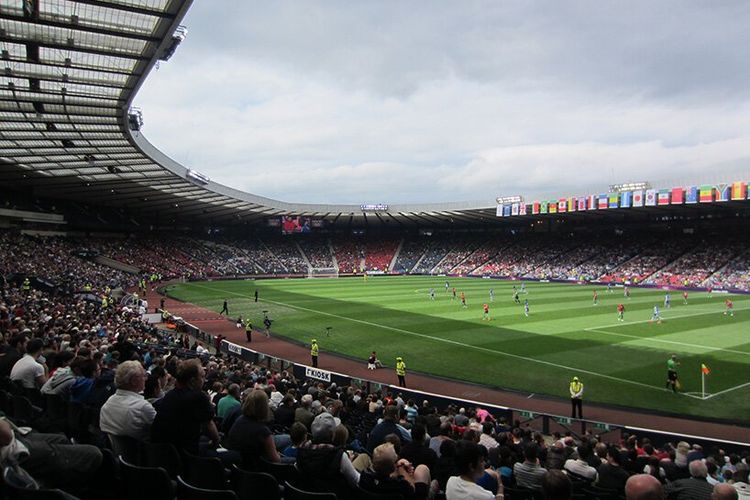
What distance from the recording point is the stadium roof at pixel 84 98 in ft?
59.4

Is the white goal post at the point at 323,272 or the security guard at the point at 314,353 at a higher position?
the white goal post at the point at 323,272

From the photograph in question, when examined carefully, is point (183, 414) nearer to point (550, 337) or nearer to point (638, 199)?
point (550, 337)

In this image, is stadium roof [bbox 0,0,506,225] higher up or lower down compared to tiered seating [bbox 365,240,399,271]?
higher up

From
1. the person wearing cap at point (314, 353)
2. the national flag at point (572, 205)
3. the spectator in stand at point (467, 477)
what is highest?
the national flag at point (572, 205)

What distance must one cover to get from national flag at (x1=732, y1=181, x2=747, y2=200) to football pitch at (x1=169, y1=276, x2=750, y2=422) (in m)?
9.96

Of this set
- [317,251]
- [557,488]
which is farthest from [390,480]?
[317,251]

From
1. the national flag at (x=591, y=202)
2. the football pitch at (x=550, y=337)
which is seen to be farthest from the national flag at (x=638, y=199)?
the football pitch at (x=550, y=337)

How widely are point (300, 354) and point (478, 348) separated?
9.52 meters

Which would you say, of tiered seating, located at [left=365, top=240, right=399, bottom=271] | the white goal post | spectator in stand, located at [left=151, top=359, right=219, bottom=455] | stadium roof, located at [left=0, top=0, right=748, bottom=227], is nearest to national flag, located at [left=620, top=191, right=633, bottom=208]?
tiered seating, located at [left=365, top=240, right=399, bottom=271]

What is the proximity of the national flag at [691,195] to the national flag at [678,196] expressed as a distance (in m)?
0.44

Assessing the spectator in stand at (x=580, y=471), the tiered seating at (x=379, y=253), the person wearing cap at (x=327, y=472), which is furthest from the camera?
the tiered seating at (x=379, y=253)

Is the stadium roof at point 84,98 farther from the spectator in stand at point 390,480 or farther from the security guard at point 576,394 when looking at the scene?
the security guard at point 576,394

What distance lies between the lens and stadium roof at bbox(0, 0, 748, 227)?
18141 mm

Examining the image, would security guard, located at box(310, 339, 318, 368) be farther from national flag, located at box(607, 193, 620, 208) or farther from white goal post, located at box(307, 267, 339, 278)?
white goal post, located at box(307, 267, 339, 278)
